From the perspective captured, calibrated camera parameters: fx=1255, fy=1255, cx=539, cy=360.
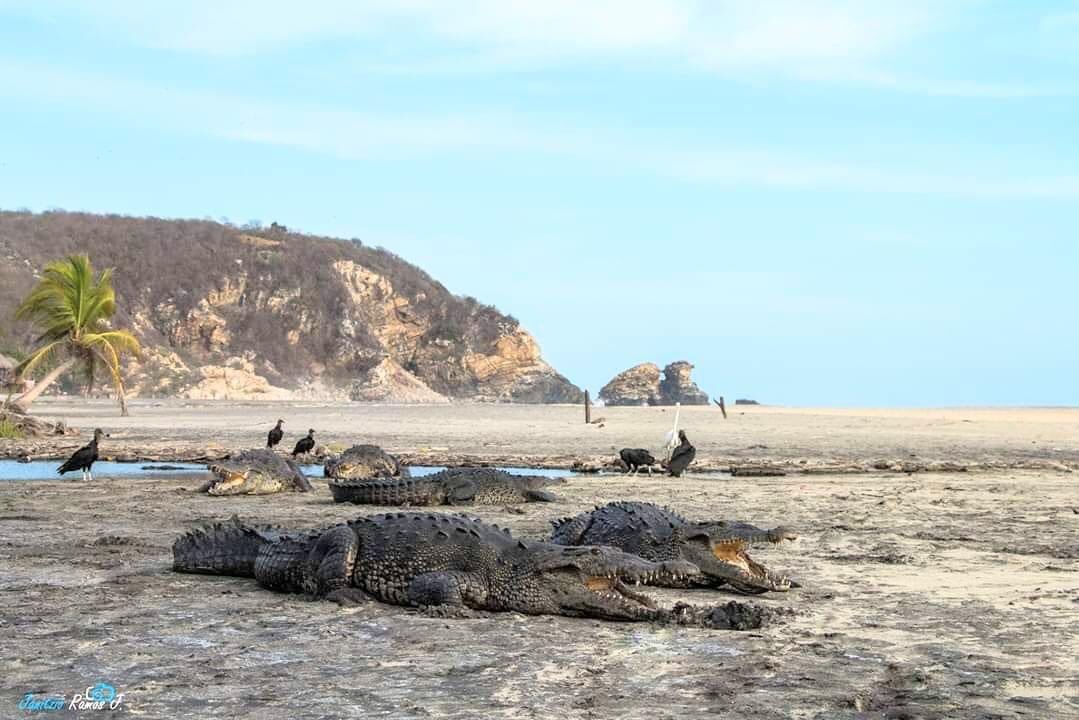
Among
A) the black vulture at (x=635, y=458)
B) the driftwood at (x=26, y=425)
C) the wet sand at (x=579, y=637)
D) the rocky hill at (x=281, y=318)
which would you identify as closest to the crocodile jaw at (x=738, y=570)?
the wet sand at (x=579, y=637)

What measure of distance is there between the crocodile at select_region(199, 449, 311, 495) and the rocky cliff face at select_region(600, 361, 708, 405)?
75368 millimetres

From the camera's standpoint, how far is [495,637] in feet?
21.2

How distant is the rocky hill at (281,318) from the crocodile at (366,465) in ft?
164

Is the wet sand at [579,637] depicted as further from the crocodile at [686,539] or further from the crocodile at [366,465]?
the crocodile at [366,465]

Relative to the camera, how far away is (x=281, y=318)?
250 feet

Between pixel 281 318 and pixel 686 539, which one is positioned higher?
pixel 281 318

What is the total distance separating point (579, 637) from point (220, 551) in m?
3.14

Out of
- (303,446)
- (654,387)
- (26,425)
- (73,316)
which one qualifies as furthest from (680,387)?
(303,446)

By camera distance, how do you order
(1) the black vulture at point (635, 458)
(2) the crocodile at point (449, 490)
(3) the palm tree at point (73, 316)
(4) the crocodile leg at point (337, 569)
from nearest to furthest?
(4) the crocodile leg at point (337, 569) < (2) the crocodile at point (449, 490) < (1) the black vulture at point (635, 458) < (3) the palm tree at point (73, 316)

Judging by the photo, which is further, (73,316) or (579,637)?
(73,316)

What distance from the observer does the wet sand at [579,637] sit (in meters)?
5.09

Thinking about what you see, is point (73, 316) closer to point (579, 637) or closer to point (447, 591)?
point (447, 591)

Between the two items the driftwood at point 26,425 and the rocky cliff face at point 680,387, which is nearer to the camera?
the driftwood at point 26,425

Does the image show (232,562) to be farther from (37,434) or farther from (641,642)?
(37,434)
